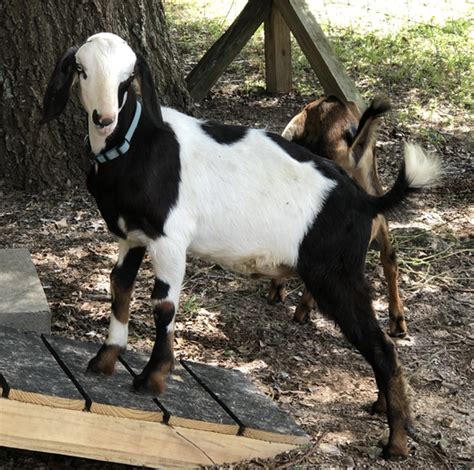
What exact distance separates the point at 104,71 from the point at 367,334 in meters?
1.51

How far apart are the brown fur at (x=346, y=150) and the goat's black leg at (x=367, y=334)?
1.10 meters

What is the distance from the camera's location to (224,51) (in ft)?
24.8

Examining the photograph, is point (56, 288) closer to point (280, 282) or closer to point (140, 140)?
point (280, 282)

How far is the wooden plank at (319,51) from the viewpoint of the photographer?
6809mm

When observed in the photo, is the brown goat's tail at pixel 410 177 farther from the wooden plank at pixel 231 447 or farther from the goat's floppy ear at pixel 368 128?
the wooden plank at pixel 231 447

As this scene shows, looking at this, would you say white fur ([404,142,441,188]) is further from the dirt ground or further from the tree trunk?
the tree trunk

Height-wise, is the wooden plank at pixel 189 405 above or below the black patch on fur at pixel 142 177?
below

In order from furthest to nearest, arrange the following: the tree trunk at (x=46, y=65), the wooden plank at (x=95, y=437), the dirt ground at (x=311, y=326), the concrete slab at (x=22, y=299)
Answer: the tree trunk at (x=46, y=65), the concrete slab at (x=22, y=299), the dirt ground at (x=311, y=326), the wooden plank at (x=95, y=437)

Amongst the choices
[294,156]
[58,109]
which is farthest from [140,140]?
[294,156]

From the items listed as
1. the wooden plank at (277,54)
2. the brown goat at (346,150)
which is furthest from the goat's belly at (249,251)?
the wooden plank at (277,54)

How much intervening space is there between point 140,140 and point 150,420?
109 centimetres

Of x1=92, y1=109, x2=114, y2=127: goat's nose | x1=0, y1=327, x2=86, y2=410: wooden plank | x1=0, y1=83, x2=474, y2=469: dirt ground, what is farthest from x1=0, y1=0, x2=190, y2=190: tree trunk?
x1=92, y1=109, x2=114, y2=127: goat's nose

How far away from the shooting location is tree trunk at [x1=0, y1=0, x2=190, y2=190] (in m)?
5.96

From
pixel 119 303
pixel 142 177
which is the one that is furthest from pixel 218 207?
pixel 119 303
